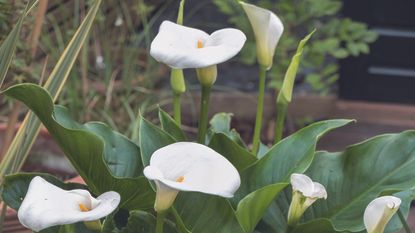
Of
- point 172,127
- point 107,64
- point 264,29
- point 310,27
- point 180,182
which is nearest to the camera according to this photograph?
point 180,182

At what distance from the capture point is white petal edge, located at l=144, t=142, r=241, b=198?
0.73 meters

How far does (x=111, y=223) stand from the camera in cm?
92

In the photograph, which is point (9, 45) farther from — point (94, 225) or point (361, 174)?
point (361, 174)

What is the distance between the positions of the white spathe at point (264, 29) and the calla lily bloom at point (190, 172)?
0.21 meters

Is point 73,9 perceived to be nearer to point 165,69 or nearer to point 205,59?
point 165,69

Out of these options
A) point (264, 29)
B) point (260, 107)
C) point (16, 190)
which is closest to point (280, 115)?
point (260, 107)

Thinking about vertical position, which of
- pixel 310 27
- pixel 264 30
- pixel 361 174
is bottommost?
pixel 310 27

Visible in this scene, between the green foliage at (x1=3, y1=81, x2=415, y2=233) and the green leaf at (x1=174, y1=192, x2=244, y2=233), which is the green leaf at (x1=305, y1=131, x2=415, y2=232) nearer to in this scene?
the green foliage at (x1=3, y1=81, x2=415, y2=233)

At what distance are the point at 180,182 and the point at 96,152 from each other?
8.3 inches

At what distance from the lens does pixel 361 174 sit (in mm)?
1009

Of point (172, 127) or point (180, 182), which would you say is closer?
point (180, 182)

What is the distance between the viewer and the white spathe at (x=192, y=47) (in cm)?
77

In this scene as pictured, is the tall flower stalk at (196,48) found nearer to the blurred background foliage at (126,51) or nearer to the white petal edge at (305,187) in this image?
the white petal edge at (305,187)

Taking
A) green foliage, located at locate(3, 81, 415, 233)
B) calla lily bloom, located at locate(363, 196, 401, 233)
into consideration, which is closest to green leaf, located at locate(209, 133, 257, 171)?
green foliage, located at locate(3, 81, 415, 233)
